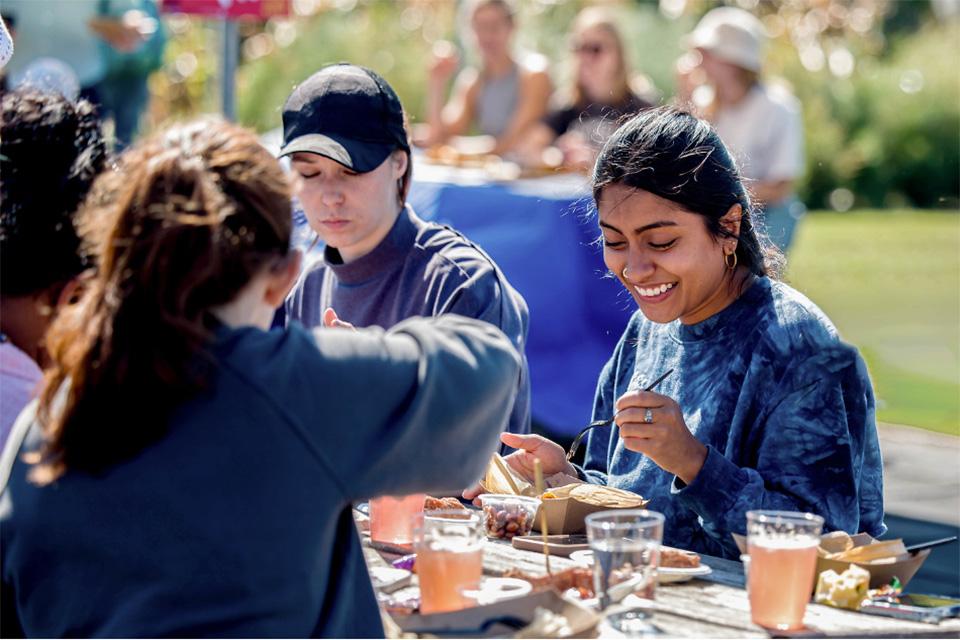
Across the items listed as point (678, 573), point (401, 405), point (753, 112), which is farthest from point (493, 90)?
point (401, 405)

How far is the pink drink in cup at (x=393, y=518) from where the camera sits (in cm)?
252

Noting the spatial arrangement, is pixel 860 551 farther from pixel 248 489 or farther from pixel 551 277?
pixel 551 277

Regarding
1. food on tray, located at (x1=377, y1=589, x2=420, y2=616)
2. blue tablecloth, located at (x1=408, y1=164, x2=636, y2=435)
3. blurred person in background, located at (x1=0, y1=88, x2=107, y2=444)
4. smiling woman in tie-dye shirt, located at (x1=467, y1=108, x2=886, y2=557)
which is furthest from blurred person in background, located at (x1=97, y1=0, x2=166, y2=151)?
food on tray, located at (x1=377, y1=589, x2=420, y2=616)

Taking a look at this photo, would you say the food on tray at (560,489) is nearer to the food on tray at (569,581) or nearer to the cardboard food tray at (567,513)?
the cardboard food tray at (567,513)

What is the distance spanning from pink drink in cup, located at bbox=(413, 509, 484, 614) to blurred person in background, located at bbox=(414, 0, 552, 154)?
4.95 metres

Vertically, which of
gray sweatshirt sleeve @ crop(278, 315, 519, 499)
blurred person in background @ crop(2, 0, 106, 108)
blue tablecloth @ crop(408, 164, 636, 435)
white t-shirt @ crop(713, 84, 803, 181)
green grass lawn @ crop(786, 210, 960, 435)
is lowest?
green grass lawn @ crop(786, 210, 960, 435)

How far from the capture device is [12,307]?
2.26 metres

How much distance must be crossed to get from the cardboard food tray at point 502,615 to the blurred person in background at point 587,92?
4649 mm

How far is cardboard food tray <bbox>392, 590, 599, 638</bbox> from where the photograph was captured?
188 cm

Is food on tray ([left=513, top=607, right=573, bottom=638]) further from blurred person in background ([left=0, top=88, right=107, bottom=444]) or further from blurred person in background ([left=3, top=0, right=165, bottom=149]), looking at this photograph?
blurred person in background ([left=3, top=0, right=165, bottom=149])

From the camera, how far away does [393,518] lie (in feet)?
8.31

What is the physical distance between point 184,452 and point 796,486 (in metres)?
1.24

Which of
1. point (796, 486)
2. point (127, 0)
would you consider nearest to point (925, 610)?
point (796, 486)

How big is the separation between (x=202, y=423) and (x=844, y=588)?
1.01 metres
